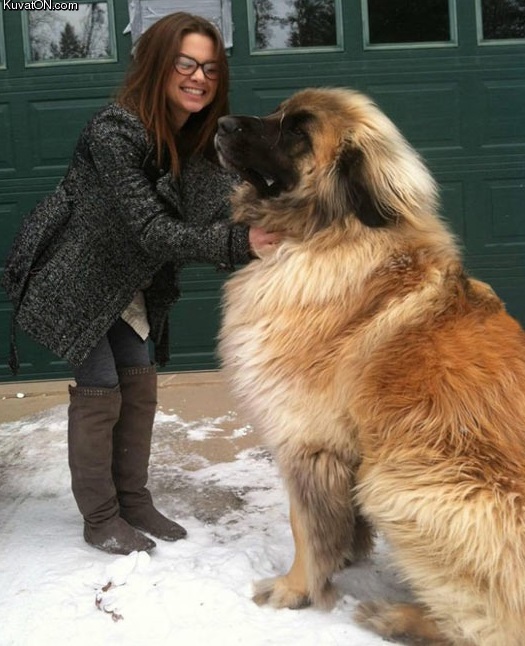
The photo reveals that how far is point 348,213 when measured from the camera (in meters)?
2.25

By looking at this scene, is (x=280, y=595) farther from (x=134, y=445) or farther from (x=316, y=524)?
(x=134, y=445)

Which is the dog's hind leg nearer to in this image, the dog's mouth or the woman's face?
the dog's mouth

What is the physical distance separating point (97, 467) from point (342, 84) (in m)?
3.59

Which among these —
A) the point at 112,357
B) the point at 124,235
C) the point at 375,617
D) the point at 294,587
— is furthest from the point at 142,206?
the point at 375,617

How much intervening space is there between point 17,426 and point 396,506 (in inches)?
117

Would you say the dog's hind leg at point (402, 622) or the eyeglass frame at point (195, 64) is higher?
the eyeglass frame at point (195, 64)

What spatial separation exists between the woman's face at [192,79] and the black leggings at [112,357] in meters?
0.89

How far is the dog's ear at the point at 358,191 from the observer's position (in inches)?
86.9

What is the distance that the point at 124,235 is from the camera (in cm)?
261

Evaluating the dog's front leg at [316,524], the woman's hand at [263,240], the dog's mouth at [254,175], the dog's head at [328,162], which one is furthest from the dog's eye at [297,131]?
the dog's front leg at [316,524]

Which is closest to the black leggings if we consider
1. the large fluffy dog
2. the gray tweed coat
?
the gray tweed coat

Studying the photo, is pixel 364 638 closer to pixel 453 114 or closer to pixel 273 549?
pixel 273 549

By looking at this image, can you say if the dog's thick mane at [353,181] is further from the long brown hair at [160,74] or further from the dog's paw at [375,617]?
the dog's paw at [375,617]

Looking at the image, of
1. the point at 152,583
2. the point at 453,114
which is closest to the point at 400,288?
the point at 152,583
